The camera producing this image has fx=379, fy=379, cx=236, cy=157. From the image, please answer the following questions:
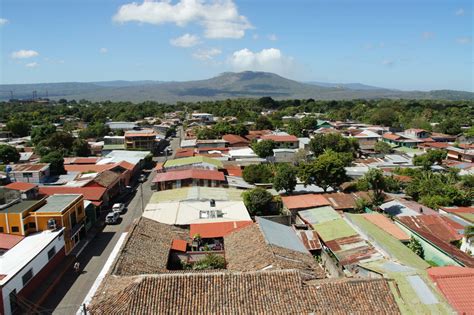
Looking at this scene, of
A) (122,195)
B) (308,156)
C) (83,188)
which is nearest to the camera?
(83,188)

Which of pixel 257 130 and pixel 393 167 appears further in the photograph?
pixel 257 130

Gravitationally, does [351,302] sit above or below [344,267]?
above

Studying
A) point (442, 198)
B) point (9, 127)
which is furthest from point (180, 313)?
point (9, 127)

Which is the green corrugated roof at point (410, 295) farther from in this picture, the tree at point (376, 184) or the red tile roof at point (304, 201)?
the tree at point (376, 184)

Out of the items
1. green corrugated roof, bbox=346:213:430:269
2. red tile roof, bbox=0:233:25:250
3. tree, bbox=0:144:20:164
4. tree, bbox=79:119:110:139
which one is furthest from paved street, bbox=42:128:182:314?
tree, bbox=79:119:110:139

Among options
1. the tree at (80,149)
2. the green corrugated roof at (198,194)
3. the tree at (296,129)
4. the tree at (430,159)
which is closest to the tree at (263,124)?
Answer: the tree at (296,129)

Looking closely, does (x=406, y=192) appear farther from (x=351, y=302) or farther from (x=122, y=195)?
(x=122, y=195)
